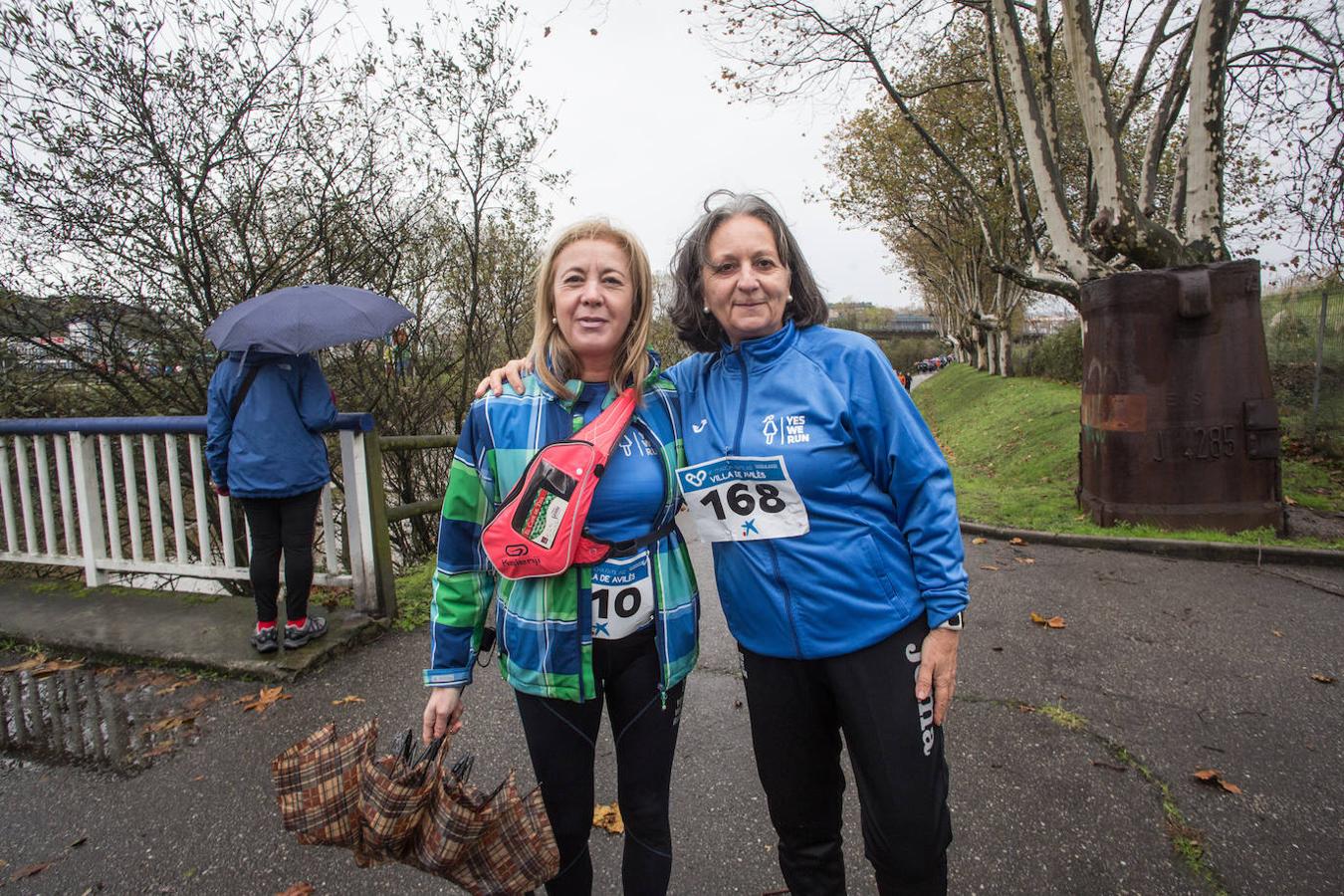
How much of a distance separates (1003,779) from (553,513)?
7.47 feet

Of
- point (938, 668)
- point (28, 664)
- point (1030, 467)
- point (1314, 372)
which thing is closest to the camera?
point (938, 668)

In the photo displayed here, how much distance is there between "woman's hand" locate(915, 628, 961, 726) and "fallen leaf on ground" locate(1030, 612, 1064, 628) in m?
3.27

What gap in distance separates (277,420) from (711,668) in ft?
9.03

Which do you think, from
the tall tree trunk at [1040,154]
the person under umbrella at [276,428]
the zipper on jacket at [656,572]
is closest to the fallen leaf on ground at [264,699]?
→ the person under umbrella at [276,428]

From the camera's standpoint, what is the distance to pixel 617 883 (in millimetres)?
2283

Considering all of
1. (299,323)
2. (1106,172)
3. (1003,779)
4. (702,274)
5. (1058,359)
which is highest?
(1106,172)

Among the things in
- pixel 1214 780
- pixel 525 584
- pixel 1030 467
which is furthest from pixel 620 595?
pixel 1030 467

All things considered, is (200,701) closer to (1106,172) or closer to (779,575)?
(779,575)

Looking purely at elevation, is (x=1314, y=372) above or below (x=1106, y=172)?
below

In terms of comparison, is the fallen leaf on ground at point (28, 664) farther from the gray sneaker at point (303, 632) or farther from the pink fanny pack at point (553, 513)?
the pink fanny pack at point (553, 513)

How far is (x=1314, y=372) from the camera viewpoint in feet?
32.3

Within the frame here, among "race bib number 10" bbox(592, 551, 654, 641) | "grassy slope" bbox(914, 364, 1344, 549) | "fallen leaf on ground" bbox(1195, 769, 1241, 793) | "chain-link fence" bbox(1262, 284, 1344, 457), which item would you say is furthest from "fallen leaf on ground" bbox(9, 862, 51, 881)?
"chain-link fence" bbox(1262, 284, 1344, 457)

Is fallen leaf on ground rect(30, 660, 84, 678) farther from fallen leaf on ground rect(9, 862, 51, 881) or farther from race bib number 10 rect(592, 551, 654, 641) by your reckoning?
race bib number 10 rect(592, 551, 654, 641)

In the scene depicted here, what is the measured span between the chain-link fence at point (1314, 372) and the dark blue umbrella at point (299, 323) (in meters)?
11.2
